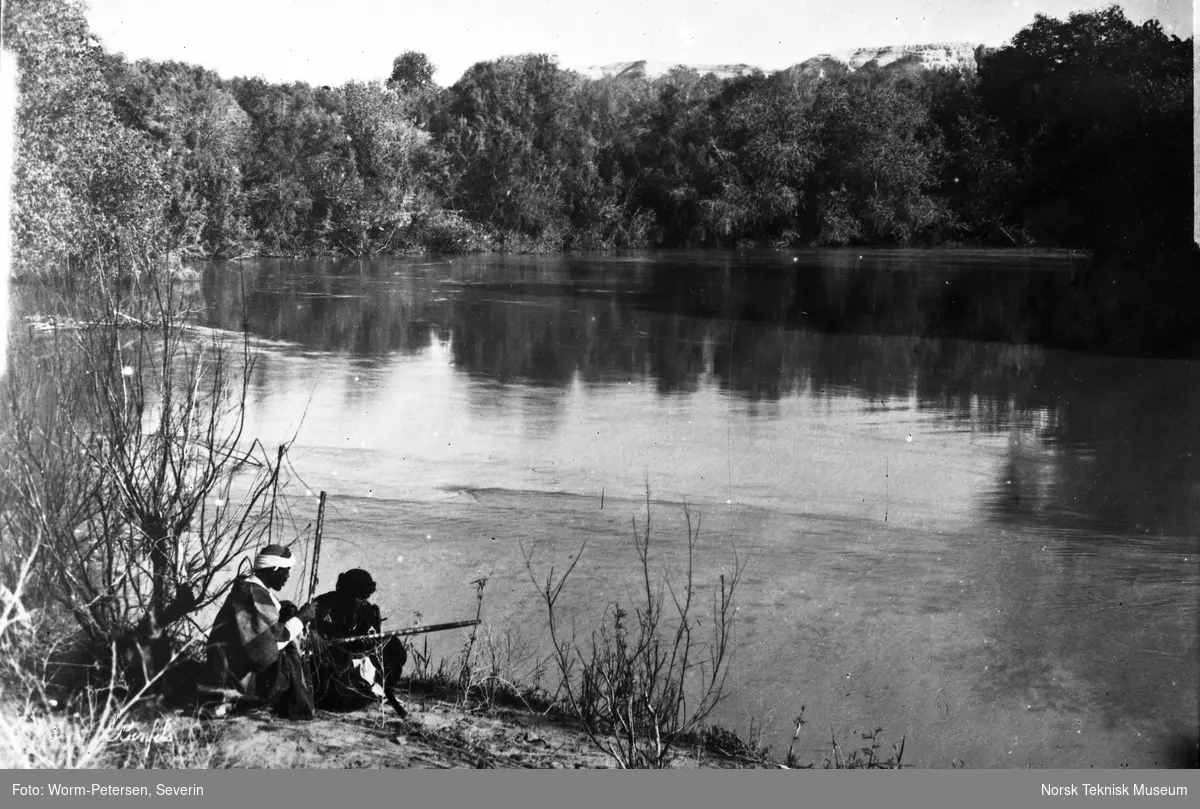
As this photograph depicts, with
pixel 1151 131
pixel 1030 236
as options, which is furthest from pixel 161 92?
pixel 1151 131

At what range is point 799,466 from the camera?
14.6 ft

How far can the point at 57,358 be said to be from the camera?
372cm

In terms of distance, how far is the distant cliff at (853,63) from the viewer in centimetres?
423

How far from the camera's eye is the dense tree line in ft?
13.4

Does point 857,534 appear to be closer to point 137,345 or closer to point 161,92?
point 137,345

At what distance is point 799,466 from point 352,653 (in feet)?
6.55

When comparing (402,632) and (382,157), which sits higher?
(382,157)

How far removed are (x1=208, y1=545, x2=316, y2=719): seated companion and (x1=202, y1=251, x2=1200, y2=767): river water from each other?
2.02 feet

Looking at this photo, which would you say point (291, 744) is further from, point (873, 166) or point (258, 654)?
point (873, 166)

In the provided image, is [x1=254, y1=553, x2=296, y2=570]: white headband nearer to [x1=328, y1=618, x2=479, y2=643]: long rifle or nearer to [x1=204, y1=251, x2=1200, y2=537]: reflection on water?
[x1=328, y1=618, x2=479, y2=643]: long rifle

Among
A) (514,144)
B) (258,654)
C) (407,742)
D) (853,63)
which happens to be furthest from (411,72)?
(407,742)

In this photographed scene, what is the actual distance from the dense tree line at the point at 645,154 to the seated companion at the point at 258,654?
58.4 inches

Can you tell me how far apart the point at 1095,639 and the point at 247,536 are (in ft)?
10.1

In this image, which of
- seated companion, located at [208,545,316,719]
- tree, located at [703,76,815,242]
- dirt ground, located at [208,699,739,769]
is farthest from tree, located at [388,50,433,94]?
dirt ground, located at [208,699,739,769]
